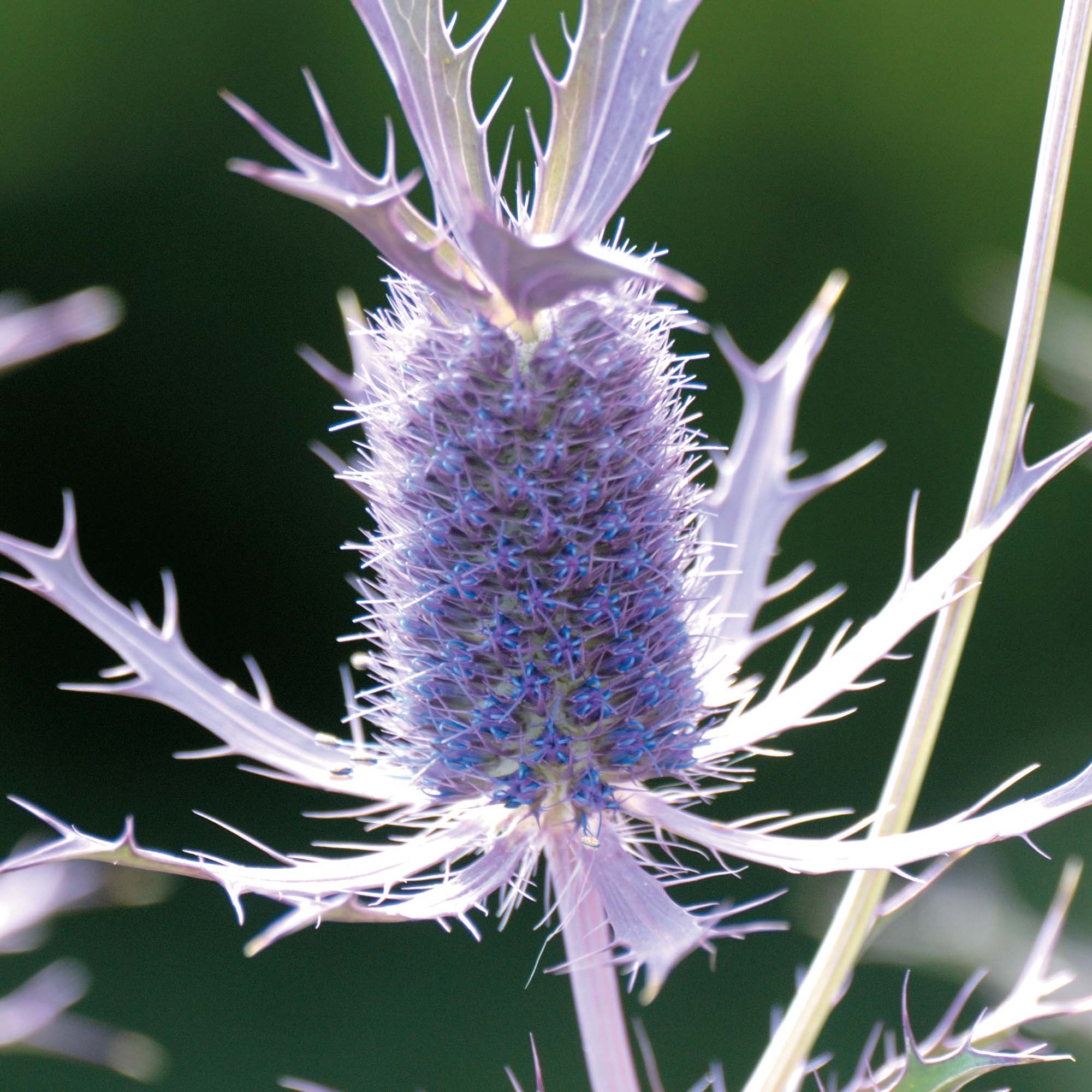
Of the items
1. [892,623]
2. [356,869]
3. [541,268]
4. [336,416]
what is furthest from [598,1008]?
[336,416]

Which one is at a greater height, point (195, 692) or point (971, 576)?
point (971, 576)

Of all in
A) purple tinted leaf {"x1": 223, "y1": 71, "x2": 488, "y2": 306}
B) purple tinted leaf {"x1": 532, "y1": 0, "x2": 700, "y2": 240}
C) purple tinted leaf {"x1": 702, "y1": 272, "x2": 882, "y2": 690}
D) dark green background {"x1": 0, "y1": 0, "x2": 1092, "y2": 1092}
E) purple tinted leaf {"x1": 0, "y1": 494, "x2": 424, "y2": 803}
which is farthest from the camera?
dark green background {"x1": 0, "y1": 0, "x2": 1092, "y2": 1092}

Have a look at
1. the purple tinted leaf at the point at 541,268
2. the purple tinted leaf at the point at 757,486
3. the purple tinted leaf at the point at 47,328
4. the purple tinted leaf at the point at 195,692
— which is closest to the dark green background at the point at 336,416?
the purple tinted leaf at the point at 757,486

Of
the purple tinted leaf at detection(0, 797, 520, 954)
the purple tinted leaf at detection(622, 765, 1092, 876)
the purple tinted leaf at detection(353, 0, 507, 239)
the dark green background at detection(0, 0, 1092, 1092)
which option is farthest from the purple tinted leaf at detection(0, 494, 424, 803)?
the dark green background at detection(0, 0, 1092, 1092)

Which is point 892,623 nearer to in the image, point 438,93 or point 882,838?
point 882,838

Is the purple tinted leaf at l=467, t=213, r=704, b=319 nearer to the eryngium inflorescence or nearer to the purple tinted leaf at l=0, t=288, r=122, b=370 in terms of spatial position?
the eryngium inflorescence

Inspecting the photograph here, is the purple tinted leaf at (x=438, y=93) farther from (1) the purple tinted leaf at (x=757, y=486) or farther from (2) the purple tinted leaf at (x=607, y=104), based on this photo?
(1) the purple tinted leaf at (x=757, y=486)
